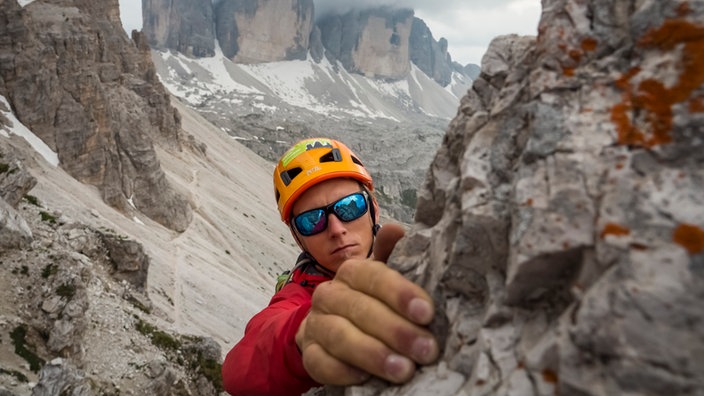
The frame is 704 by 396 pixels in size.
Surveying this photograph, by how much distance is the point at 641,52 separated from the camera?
113 inches

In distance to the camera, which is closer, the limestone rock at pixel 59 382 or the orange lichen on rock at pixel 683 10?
the orange lichen on rock at pixel 683 10

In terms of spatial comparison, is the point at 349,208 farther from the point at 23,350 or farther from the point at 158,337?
the point at 158,337

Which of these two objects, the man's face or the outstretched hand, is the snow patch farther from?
the outstretched hand

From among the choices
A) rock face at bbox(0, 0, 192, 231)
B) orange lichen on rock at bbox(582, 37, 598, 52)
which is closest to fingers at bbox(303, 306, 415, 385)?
orange lichen on rock at bbox(582, 37, 598, 52)

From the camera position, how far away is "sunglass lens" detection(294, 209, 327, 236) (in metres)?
6.06

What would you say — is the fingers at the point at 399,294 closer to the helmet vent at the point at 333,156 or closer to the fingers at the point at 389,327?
the fingers at the point at 389,327

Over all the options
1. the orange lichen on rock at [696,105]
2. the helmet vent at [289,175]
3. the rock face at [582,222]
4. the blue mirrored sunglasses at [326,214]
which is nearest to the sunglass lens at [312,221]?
the blue mirrored sunglasses at [326,214]

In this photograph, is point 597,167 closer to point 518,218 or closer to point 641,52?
point 518,218

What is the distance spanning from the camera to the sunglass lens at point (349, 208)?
19.9ft

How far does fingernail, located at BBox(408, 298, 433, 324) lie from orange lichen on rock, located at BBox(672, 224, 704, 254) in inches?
65.0

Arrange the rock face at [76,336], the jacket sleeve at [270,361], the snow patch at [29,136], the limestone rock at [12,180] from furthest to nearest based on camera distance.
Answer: the snow patch at [29,136] < the limestone rock at [12,180] < the rock face at [76,336] < the jacket sleeve at [270,361]

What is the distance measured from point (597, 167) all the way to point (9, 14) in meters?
48.3

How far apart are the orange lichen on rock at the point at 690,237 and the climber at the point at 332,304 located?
1.67 meters

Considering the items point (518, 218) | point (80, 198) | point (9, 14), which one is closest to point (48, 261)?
point (518, 218)
